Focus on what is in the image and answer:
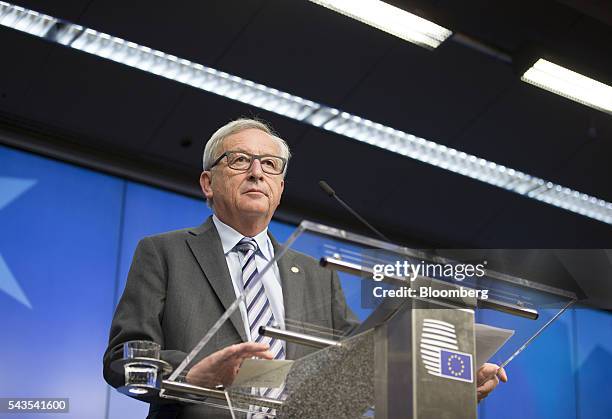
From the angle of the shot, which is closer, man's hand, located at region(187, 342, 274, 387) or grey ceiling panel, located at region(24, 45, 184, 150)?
man's hand, located at region(187, 342, 274, 387)

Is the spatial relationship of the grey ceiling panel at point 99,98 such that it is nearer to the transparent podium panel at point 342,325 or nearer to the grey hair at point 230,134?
the grey hair at point 230,134

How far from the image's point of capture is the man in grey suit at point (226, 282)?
1756mm

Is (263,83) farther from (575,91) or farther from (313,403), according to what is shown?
(313,403)

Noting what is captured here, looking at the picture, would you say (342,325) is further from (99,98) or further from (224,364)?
(99,98)

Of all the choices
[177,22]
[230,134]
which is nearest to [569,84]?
[177,22]

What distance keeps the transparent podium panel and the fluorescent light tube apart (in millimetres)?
3454

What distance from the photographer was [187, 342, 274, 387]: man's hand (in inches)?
66.3

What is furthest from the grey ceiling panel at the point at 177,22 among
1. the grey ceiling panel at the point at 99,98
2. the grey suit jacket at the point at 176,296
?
the grey suit jacket at the point at 176,296

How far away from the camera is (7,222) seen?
472 centimetres

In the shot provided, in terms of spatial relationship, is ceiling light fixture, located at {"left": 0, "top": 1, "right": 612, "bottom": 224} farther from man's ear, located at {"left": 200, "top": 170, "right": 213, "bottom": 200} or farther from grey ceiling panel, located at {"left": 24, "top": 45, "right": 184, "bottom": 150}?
man's ear, located at {"left": 200, "top": 170, "right": 213, "bottom": 200}

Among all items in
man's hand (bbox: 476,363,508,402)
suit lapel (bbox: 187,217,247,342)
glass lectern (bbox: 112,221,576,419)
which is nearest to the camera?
glass lectern (bbox: 112,221,576,419)

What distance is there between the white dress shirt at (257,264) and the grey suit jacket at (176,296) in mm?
21

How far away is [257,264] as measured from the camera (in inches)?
90.0

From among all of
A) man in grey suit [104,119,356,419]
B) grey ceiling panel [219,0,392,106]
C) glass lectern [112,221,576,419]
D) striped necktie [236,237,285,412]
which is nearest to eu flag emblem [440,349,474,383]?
glass lectern [112,221,576,419]
